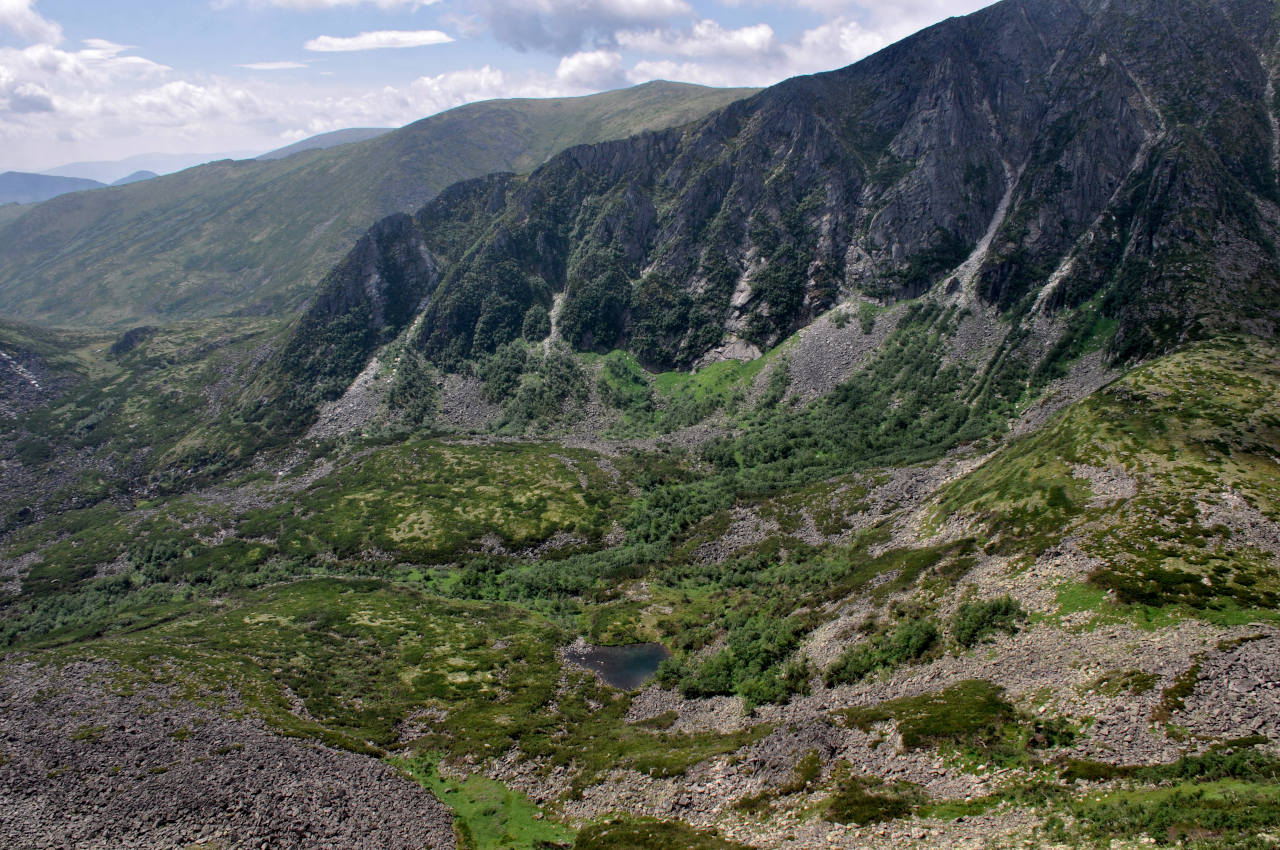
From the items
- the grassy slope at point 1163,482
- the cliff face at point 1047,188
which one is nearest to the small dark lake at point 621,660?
the grassy slope at point 1163,482

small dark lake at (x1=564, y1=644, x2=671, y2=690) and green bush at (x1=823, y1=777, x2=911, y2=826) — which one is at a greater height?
green bush at (x1=823, y1=777, x2=911, y2=826)

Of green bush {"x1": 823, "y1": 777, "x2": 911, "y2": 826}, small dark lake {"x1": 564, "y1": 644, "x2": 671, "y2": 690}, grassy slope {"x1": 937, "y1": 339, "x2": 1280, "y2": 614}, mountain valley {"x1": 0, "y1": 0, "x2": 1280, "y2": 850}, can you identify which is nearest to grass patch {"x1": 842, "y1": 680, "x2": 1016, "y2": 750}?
mountain valley {"x1": 0, "y1": 0, "x2": 1280, "y2": 850}

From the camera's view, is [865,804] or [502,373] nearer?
[865,804]

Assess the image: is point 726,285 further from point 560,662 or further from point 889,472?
point 560,662

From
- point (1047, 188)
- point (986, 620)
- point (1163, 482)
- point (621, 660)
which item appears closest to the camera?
point (986, 620)

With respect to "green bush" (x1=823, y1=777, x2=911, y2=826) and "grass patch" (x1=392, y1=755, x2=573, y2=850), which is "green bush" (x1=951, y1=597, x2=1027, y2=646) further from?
"grass patch" (x1=392, y1=755, x2=573, y2=850)

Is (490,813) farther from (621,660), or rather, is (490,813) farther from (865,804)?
(621,660)

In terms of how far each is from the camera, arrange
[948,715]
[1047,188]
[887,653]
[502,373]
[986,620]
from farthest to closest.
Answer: [502,373]
[1047,188]
[887,653]
[986,620]
[948,715]

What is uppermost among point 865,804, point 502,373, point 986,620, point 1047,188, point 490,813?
point 1047,188

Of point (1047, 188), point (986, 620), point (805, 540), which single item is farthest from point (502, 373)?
point (986, 620)

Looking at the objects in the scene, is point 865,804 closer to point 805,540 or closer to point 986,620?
point 986,620

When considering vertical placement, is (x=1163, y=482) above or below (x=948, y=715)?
above
